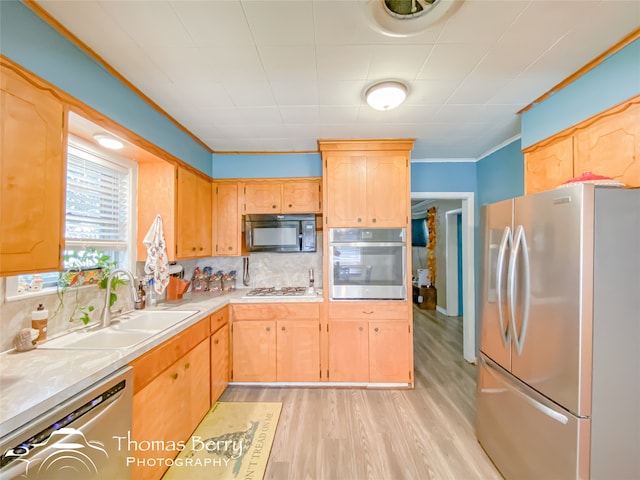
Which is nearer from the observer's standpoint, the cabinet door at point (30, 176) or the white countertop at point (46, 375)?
the white countertop at point (46, 375)

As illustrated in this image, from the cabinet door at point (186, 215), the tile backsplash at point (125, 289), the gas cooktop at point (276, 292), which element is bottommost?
the gas cooktop at point (276, 292)

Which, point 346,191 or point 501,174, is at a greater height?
point 501,174

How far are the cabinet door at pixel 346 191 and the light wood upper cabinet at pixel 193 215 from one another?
4.43 feet

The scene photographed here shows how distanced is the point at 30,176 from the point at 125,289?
49.4 inches

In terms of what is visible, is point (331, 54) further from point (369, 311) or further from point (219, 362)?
point (219, 362)

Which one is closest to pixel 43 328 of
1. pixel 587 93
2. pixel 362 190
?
pixel 362 190

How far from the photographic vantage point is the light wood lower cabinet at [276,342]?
2.62 meters

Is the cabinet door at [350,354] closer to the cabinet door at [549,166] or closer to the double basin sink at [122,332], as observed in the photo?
the double basin sink at [122,332]

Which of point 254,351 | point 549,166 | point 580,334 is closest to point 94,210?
point 254,351

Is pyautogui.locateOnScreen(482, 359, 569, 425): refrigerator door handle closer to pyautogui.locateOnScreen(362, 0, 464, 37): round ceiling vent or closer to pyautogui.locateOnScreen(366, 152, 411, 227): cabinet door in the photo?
pyautogui.locateOnScreen(366, 152, 411, 227): cabinet door

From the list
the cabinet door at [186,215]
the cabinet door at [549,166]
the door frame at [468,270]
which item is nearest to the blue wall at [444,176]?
the door frame at [468,270]

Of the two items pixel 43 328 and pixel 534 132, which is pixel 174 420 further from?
pixel 534 132

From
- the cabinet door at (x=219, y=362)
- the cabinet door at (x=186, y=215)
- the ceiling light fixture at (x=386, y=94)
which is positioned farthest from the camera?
the cabinet door at (x=186, y=215)

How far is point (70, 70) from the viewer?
136cm
